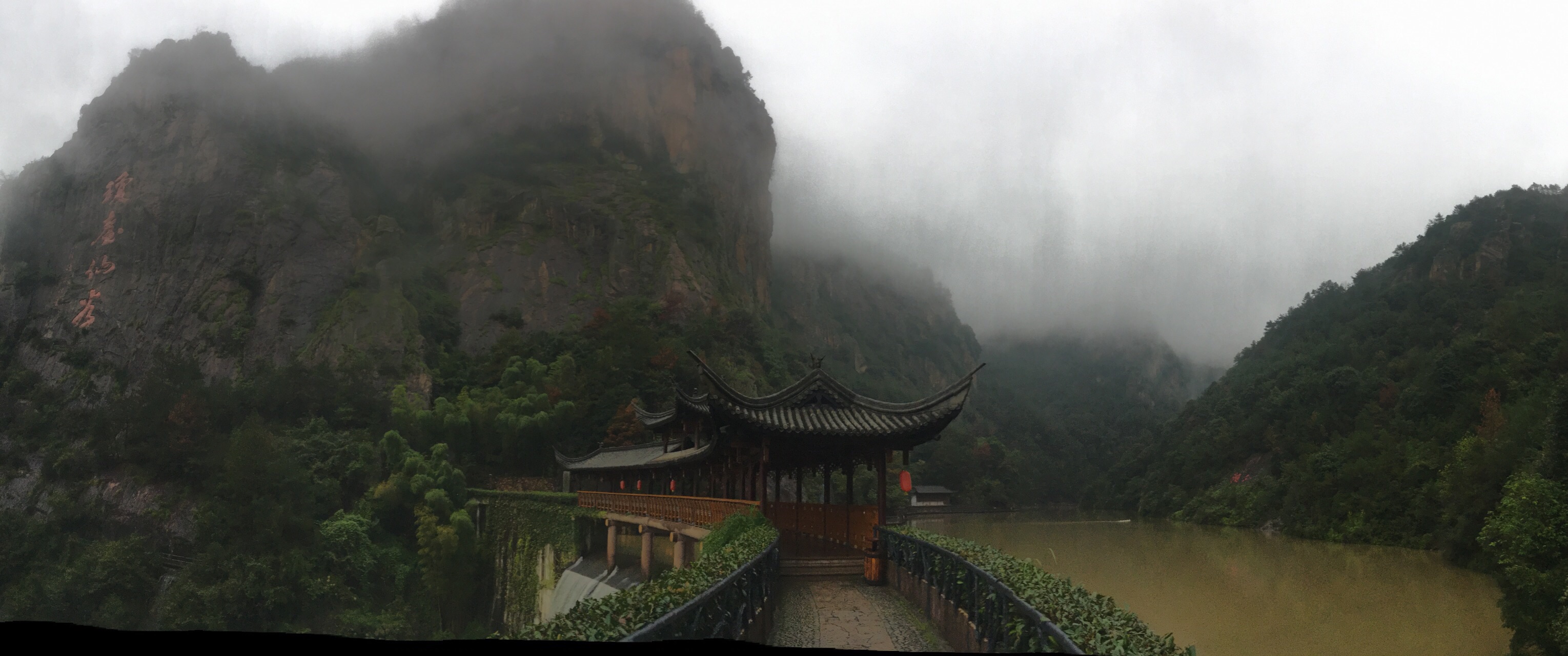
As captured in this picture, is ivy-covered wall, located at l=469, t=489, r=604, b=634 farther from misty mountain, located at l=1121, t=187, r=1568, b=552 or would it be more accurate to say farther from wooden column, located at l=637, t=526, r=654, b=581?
misty mountain, located at l=1121, t=187, r=1568, b=552

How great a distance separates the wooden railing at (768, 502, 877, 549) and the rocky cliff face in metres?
36.8

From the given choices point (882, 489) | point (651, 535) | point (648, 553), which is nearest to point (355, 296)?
point (651, 535)

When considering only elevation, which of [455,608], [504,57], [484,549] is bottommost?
[455,608]

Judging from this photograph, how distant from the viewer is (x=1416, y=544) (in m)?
31.2

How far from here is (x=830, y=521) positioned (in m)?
12.9

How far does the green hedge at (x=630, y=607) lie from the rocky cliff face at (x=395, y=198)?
4219cm

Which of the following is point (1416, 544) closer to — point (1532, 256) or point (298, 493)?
point (1532, 256)

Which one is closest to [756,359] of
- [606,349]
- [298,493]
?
[606,349]

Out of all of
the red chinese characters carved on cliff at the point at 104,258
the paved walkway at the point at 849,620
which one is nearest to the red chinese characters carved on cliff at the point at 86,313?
the red chinese characters carved on cliff at the point at 104,258

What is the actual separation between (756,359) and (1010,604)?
151 ft

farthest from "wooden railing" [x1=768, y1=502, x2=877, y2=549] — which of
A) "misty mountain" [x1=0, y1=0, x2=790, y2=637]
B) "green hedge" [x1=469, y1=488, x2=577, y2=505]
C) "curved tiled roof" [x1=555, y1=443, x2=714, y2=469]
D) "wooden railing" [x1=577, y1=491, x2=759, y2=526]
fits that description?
"misty mountain" [x1=0, y1=0, x2=790, y2=637]

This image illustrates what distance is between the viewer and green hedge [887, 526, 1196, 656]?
12.8 feet

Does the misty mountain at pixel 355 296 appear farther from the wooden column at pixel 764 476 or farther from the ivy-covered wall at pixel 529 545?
the wooden column at pixel 764 476

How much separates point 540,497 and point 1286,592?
21.1m
